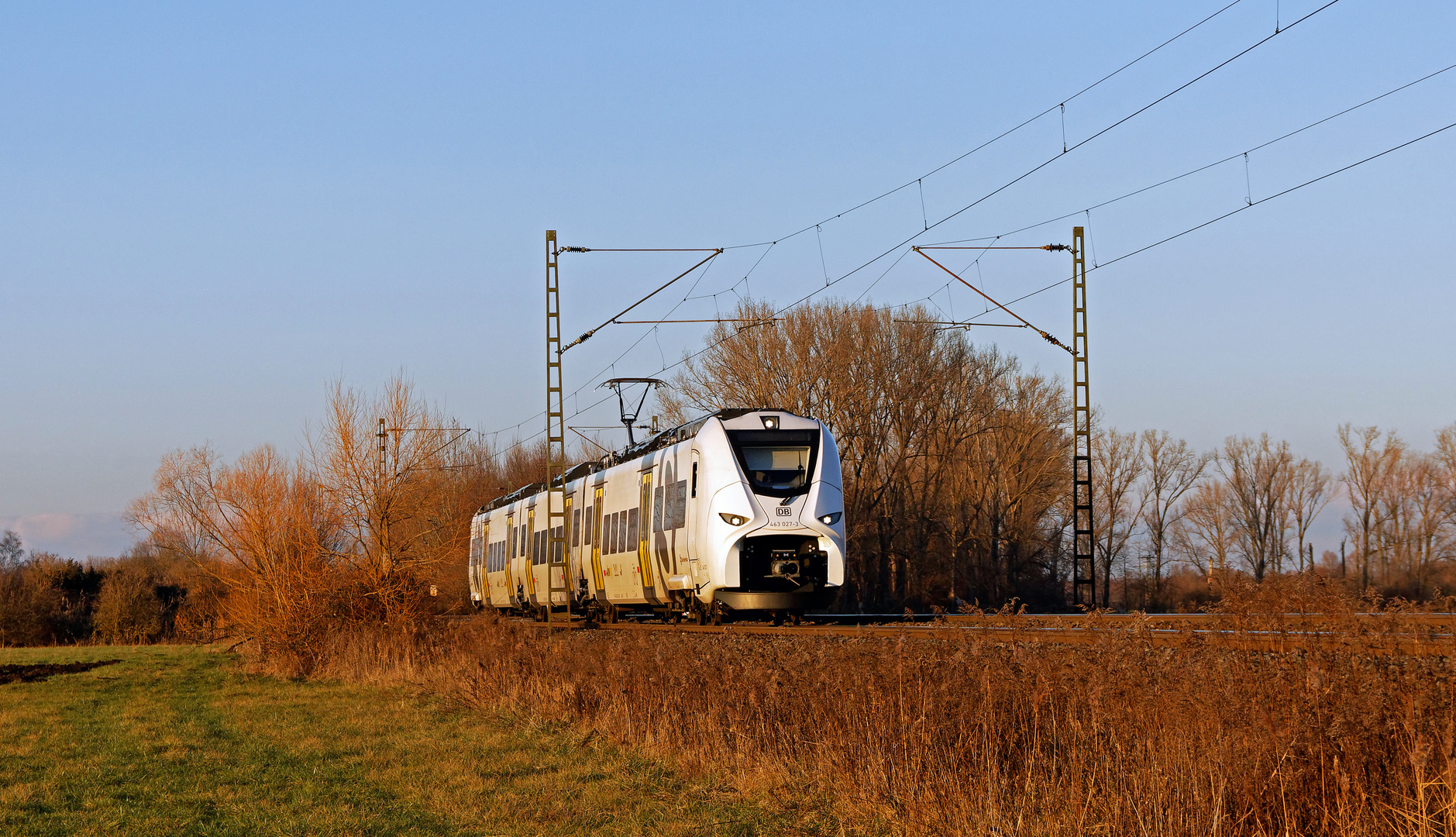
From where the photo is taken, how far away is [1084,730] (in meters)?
9.01

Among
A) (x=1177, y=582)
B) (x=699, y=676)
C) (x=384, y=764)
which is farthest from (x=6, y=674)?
(x=1177, y=582)

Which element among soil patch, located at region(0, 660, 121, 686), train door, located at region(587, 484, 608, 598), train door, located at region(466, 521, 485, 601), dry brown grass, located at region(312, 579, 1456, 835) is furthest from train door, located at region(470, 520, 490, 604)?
dry brown grass, located at region(312, 579, 1456, 835)

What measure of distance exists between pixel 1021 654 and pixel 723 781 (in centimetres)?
268

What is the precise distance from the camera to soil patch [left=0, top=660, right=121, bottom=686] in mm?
27748

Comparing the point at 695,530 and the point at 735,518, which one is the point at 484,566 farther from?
the point at 735,518

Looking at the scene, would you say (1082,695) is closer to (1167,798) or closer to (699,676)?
(1167,798)

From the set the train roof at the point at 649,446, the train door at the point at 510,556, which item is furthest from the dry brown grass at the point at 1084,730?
the train door at the point at 510,556

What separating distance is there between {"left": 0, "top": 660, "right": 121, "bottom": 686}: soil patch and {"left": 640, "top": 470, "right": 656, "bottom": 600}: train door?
13.3m

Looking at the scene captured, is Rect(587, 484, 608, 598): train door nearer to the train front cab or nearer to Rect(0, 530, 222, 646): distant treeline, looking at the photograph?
the train front cab

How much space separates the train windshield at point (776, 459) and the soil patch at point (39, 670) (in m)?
16.3

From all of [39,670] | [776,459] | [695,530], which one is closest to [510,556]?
[39,670]

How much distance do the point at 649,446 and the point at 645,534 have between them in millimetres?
2288

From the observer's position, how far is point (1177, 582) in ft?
147

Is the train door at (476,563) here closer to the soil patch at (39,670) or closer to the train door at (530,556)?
the train door at (530,556)
